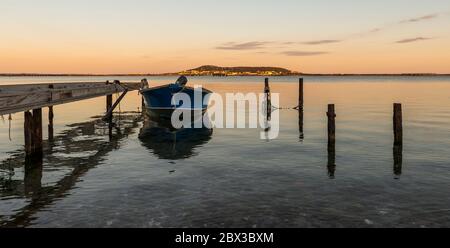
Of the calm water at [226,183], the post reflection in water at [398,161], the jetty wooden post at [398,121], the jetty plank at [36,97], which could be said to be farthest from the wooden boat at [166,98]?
the post reflection in water at [398,161]

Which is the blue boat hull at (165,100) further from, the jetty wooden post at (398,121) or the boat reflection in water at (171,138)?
the jetty wooden post at (398,121)

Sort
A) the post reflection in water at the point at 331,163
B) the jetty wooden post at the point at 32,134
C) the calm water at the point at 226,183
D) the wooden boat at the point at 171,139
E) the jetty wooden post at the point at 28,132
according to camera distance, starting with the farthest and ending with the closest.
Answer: the wooden boat at the point at 171,139
the jetty wooden post at the point at 32,134
the jetty wooden post at the point at 28,132
the post reflection in water at the point at 331,163
the calm water at the point at 226,183

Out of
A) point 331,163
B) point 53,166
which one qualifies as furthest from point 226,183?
point 53,166

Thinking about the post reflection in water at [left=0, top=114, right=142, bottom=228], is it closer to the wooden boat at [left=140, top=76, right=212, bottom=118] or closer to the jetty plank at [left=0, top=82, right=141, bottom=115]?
the jetty plank at [left=0, top=82, right=141, bottom=115]

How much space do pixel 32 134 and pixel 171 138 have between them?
7942mm

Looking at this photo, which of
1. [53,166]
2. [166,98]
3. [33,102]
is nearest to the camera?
[33,102]

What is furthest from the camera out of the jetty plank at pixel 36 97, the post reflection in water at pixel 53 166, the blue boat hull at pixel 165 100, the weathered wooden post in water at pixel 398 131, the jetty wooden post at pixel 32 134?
the blue boat hull at pixel 165 100

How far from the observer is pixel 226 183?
12.6m

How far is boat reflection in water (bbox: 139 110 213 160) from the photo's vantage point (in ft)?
59.2

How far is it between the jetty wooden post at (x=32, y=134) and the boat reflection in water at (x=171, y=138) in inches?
186

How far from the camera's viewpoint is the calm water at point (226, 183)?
945cm

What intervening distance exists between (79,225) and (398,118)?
13.8m

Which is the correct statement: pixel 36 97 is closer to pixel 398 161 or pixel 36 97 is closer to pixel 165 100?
pixel 398 161
